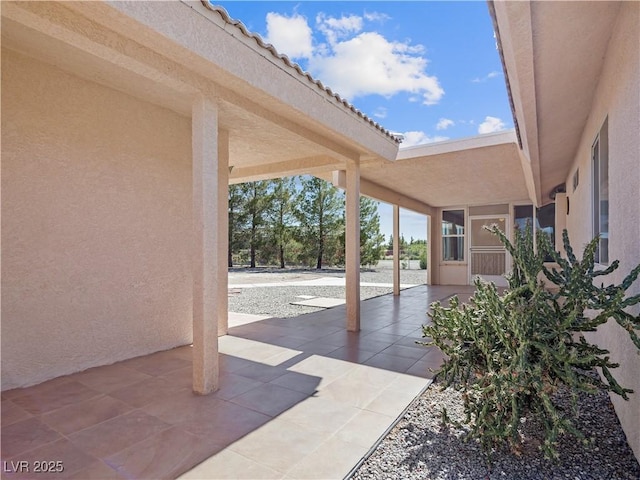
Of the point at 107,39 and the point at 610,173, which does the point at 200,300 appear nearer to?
the point at 107,39

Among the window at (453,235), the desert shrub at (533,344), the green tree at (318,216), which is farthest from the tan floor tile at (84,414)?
the green tree at (318,216)

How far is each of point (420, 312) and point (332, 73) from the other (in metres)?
7.18

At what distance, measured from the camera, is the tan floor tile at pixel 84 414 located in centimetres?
361

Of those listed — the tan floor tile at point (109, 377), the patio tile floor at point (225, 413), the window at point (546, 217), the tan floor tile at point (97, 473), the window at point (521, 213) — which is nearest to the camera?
the tan floor tile at point (97, 473)

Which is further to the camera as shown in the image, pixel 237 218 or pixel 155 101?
pixel 237 218

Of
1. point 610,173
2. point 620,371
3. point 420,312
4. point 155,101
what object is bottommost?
point 420,312

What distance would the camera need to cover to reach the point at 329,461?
3102 mm

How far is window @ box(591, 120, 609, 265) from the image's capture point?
4641 mm

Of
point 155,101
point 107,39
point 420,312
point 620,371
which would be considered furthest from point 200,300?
point 420,312

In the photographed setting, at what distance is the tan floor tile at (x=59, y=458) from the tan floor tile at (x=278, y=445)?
3.99 feet

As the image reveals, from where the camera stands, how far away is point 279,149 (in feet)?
24.8

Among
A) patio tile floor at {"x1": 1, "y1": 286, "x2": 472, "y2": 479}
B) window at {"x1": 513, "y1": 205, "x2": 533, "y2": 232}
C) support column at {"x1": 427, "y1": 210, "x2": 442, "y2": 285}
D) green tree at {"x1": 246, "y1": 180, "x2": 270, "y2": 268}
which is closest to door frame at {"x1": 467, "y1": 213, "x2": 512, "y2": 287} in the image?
window at {"x1": 513, "y1": 205, "x2": 533, "y2": 232}

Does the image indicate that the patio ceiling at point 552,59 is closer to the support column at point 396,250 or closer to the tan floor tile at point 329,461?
the tan floor tile at point 329,461

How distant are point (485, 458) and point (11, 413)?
473 centimetres
